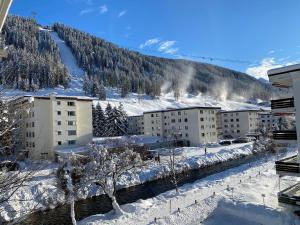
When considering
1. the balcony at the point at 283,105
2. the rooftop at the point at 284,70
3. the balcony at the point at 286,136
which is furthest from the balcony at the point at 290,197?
the rooftop at the point at 284,70

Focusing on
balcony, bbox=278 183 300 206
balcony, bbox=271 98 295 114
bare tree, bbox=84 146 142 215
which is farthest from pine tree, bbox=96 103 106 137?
balcony, bbox=278 183 300 206

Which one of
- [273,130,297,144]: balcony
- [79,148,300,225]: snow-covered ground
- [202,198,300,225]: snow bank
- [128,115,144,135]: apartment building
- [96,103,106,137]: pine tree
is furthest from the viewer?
[128,115,144,135]: apartment building

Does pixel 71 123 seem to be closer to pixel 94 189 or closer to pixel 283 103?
pixel 94 189

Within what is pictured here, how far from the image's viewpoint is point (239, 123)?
97.1 metres

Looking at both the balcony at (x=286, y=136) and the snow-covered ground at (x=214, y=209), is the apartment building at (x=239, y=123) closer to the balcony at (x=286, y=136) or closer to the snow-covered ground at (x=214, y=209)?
the snow-covered ground at (x=214, y=209)

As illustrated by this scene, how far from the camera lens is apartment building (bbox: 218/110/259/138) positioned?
9519 centimetres

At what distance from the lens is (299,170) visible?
1752cm

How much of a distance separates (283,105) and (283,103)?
0.14 meters

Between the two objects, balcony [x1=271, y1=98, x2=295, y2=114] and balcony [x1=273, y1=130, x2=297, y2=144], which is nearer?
balcony [x1=273, y1=130, x2=297, y2=144]

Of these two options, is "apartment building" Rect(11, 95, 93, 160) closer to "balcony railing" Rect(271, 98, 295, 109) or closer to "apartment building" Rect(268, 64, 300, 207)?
"balcony railing" Rect(271, 98, 295, 109)

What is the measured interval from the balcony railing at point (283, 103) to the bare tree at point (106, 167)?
1565cm

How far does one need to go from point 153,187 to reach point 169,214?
1509cm

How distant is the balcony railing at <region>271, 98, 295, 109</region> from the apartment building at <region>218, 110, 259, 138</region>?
7788cm

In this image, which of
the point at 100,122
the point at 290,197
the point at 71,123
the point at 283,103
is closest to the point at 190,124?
the point at 100,122
